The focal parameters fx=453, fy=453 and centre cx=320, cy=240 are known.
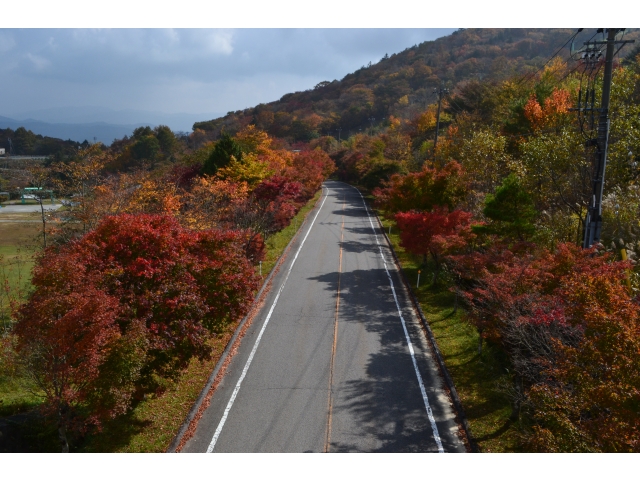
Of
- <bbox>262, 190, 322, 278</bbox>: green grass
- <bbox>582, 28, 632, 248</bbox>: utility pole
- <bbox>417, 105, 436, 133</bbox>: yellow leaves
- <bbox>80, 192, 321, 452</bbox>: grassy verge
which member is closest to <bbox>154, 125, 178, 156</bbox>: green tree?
<bbox>417, 105, 436, 133</bbox>: yellow leaves

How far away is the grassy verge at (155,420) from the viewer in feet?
33.7

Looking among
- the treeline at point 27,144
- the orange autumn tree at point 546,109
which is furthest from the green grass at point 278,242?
the treeline at point 27,144

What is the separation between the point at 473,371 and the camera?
13578 millimetres

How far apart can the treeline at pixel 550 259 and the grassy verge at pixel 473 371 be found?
0.40 m

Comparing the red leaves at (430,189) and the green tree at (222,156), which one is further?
the green tree at (222,156)

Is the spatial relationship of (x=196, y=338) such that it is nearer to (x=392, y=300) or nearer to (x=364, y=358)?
(x=364, y=358)

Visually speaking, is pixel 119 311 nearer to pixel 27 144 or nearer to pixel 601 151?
pixel 601 151

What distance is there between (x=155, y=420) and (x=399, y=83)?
108m

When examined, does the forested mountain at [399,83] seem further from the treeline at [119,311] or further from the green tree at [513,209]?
the treeline at [119,311]

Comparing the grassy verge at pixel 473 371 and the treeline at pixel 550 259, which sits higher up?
the treeline at pixel 550 259

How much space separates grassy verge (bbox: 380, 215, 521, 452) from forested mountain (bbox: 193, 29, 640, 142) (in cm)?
5630

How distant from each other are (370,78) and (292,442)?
13783cm

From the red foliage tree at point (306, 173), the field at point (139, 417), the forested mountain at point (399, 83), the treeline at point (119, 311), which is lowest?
the field at point (139, 417)

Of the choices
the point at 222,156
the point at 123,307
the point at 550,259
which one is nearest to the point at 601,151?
the point at 550,259
